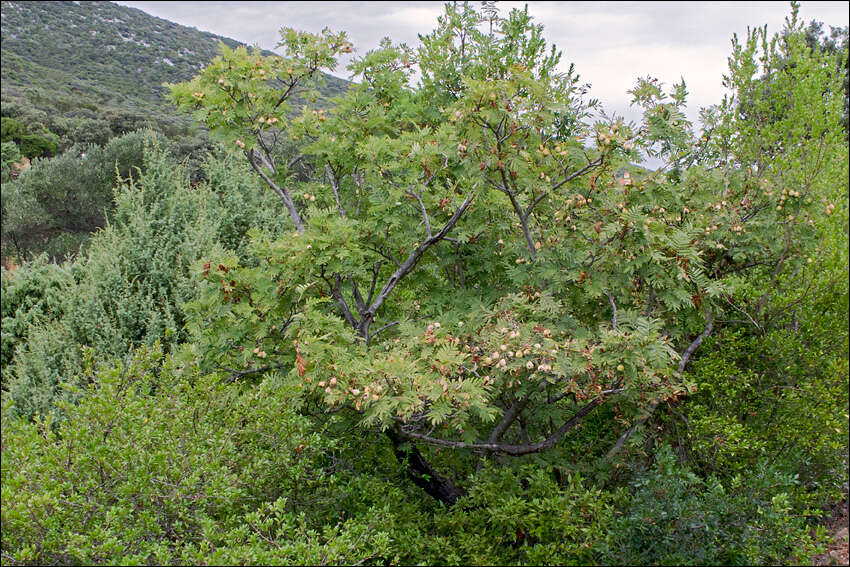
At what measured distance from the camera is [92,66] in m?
43.1

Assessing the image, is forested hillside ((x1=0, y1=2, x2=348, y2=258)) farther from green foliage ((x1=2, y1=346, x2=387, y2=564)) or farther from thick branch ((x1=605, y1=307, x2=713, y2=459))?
thick branch ((x1=605, y1=307, x2=713, y2=459))

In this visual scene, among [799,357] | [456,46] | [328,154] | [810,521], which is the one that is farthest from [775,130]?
[328,154]

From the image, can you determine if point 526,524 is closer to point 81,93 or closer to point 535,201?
point 535,201

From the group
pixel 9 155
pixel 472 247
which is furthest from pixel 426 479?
pixel 9 155

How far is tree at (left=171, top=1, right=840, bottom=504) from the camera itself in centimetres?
332

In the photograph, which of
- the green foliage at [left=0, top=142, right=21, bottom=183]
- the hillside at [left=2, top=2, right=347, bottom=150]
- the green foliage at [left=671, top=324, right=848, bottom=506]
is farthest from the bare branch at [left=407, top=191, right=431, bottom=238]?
the green foliage at [left=0, top=142, right=21, bottom=183]

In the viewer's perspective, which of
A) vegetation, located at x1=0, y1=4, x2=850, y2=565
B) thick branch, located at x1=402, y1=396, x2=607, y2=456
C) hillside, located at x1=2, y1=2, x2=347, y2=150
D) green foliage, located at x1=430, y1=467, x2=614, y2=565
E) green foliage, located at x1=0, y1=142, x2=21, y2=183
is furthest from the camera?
hillside, located at x1=2, y1=2, x2=347, y2=150

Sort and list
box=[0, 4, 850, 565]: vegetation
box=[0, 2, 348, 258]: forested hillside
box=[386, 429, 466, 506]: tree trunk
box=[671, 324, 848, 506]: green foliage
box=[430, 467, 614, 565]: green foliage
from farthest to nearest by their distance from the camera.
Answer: box=[0, 2, 348, 258]: forested hillside, box=[386, 429, 466, 506]: tree trunk, box=[671, 324, 848, 506]: green foliage, box=[430, 467, 614, 565]: green foliage, box=[0, 4, 850, 565]: vegetation

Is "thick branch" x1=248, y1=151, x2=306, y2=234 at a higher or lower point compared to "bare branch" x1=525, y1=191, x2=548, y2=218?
lower

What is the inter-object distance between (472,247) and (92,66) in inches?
1951

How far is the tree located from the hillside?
23.5 meters

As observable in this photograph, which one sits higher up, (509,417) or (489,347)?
(489,347)

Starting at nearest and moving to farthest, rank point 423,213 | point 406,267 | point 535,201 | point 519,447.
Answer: point 535,201 → point 423,213 → point 519,447 → point 406,267

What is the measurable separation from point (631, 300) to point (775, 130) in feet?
8.17
